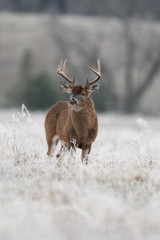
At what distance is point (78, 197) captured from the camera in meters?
4.84

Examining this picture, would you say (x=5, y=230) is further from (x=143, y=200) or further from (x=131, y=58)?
(x=131, y=58)

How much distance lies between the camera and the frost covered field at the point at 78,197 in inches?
166

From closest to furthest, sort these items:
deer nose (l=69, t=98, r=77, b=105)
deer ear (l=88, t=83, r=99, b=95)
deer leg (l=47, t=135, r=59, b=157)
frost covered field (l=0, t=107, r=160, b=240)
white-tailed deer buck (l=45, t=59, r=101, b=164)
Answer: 1. frost covered field (l=0, t=107, r=160, b=240)
2. deer nose (l=69, t=98, r=77, b=105)
3. white-tailed deer buck (l=45, t=59, r=101, b=164)
4. deer ear (l=88, t=83, r=99, b=95)
5. deer leg (l=47, t=135, r=59, b=157)

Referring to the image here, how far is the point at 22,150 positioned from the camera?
692 cm

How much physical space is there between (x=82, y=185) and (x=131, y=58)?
26.8 metres

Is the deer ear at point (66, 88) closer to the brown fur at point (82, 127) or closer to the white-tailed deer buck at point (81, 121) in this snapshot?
the white-tailed deer buck at point (81, 121)

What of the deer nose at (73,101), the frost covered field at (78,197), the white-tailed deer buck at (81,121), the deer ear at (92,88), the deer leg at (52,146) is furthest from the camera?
the deer leg at (52,146)

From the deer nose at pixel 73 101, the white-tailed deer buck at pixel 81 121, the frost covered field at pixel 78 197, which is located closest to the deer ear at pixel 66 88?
the white-tailed deer buck at pixel 81 121

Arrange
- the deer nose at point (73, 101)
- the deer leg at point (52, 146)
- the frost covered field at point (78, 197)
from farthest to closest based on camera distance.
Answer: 1. the deer leg at point (52, 146)
2. the deer nose at point (73, 101)
3. the frost covered field at point (78, 197)

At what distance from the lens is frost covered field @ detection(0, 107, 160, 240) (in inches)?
166

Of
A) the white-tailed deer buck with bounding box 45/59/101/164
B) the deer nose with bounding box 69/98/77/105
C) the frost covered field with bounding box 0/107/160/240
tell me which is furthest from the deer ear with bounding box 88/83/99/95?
the frost covered field with bounding box 0/107/160/240

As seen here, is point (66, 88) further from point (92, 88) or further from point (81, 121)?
point (81, 121)

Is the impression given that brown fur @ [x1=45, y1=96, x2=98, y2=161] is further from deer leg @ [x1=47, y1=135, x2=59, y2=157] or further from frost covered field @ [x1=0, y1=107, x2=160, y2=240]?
deer leg @ [x1=47, y1=135, x2=59, y2=157]

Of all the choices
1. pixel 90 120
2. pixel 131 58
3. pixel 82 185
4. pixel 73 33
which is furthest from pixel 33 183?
pixel 73 33
